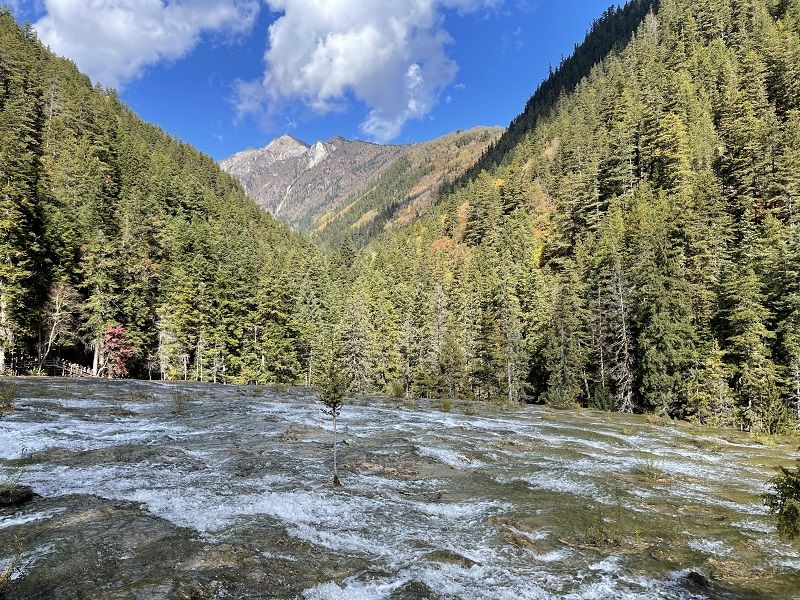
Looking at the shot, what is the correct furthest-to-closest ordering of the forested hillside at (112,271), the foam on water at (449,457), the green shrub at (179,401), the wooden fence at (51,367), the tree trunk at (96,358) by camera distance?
1. the tree trunk at (96,358)
2. the forested hillside at (112,271)
3. the wooden fence at (51,367)
4. the green shrub at (179,401)
5. the foam on water at (449,457)

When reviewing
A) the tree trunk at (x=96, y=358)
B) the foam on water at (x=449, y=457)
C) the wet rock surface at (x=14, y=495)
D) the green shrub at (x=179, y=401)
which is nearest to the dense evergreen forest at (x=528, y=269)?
the tree trunk at (x=96, y=358)

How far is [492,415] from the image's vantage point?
37469 mm

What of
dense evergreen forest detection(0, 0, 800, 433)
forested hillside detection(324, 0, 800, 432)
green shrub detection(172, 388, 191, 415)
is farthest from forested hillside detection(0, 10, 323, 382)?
green shrub detection(172, 388, 191, 415)

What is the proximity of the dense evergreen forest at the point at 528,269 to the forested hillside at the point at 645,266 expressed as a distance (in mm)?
371

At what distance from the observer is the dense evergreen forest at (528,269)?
50062mm

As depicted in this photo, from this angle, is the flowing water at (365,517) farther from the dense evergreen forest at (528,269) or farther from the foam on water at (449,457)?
the dense evergreen forest at (528,269)

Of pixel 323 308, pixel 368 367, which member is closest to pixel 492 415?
pixel 368 367

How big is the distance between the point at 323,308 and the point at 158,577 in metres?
88.2

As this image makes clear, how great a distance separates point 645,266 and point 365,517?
176ft

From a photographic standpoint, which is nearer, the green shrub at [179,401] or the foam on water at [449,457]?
the foam on water at [449,457]

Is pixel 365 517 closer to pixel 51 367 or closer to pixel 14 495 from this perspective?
pixel 14 495

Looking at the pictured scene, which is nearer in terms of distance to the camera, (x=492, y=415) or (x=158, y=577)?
(x=158, y=577)

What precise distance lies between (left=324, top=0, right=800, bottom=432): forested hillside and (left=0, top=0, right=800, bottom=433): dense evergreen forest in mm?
371

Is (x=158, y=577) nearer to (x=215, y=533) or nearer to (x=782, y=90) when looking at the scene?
(x=215, y=533)
